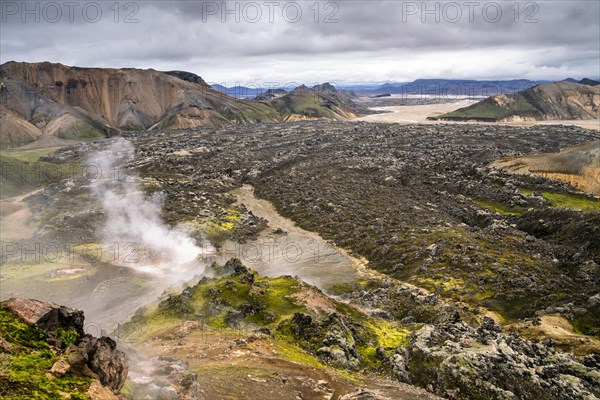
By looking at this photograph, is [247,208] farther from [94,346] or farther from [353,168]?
[94,346]

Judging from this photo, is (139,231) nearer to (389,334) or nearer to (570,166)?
(389,334)

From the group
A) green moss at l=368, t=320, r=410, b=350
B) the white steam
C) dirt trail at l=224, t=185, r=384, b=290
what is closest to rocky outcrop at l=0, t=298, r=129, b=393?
green moss at l=368, t=320, r=410, b=350

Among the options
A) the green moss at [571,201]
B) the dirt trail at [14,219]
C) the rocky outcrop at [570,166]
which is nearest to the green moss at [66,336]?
the dirt trail at [14,219]

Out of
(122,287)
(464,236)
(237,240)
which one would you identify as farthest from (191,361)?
(464,236)

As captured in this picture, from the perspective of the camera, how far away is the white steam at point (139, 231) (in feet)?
182

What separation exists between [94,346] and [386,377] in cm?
1898

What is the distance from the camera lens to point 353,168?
4508 inches

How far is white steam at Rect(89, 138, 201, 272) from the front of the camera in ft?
182

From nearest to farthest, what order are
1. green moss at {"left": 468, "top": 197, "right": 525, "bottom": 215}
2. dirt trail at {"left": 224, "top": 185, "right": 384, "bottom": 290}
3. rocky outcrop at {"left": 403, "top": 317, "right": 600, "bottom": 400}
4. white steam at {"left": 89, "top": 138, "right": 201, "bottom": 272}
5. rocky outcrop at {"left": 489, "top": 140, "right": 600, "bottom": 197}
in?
rocky outcrop at {"left": 403, "top": 317, "right": 600, "bottom": 400}, white steam at {"left": 89, "top": 138, "right": 201, "bottom": 272}, dirt trail at {"left": 224, "top": 185, "right": 384, "bottom": 290}, green moss at {"left": 468, "top": 197, "right": 525, "bottom": 215}, rocky outcrop at {"left": 489, "top": 140, "right": 600, "bottom": 197}

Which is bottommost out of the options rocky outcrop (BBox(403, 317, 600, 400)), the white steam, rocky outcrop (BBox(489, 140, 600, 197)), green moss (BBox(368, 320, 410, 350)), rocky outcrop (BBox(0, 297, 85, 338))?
green moss (BBox(368, 320, 410, 350))

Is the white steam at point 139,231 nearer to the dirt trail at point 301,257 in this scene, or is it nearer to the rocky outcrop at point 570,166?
the dirt trail at point 301,257

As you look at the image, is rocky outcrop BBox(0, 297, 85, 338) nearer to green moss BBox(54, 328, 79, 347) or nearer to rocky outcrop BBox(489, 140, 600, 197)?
green moss BBox(54, 328, 79, 347)

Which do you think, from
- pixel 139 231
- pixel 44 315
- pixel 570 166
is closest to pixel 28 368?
pixel 44 315

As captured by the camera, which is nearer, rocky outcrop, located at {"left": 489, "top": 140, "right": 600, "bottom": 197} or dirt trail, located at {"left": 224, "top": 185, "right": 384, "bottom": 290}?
dirt trail, located at {"left": 224, "top": 185, "right": 384, "bottom": 290}
